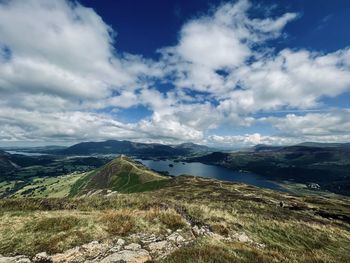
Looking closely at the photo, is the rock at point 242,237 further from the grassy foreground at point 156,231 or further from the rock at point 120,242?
the rock at point 120,242

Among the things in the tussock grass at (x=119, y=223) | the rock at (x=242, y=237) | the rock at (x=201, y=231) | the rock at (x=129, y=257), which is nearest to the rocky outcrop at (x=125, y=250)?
the rock at (x=129, y=257)

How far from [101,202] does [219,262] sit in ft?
63.7

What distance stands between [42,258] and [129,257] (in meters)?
4.18

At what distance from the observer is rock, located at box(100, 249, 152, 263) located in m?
12.1

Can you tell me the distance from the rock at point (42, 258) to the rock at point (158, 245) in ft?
17.1

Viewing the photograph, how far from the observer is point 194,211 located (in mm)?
24781

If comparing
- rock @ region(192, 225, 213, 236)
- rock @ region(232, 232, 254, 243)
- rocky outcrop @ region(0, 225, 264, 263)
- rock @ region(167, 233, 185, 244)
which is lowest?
rock @ region(232, 232, 254, 243)

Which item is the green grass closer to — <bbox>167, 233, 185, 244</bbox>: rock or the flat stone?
<bbox>167, 233, 185, 244</bbox>: rock

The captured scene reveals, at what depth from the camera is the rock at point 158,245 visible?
1426cm

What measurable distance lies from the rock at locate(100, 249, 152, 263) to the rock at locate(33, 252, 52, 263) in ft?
8.49

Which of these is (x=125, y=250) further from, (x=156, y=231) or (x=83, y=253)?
(x=156, y=231)

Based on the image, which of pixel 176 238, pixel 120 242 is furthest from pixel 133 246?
pixel 176 238

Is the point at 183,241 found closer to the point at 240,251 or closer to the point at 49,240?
the point at 240,251

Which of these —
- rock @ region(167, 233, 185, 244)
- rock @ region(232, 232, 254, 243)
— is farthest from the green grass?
rock @ region(167, 233, 185, 244)
